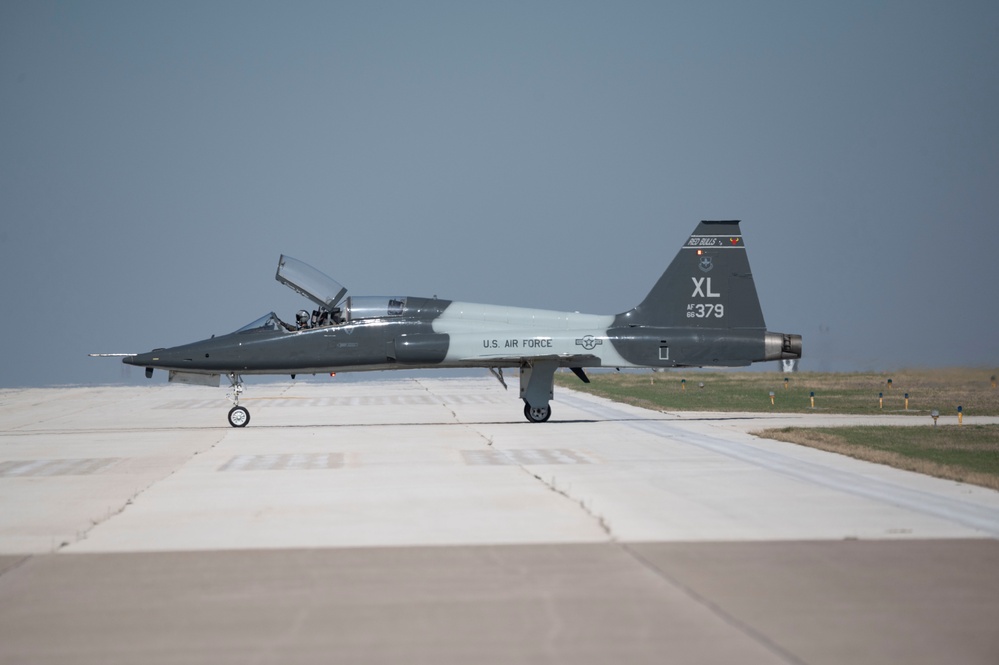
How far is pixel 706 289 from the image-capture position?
25172mm

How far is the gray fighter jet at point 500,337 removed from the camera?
24625mm

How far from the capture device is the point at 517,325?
25.2 metres

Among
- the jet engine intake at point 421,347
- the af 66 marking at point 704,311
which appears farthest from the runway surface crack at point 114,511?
the af 66 marking at point 704,311

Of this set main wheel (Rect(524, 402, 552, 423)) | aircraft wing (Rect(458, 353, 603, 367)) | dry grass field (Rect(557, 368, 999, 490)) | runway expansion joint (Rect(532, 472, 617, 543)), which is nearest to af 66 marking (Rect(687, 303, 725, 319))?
aircraft wing (Rect(458, 353, 603, 367))

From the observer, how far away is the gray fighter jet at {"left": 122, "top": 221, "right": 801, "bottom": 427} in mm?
24625

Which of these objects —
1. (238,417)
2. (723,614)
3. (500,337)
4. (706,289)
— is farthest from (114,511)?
(706,289)

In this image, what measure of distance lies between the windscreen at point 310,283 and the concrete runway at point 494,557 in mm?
6895

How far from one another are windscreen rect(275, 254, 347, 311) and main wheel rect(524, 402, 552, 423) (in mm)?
5062

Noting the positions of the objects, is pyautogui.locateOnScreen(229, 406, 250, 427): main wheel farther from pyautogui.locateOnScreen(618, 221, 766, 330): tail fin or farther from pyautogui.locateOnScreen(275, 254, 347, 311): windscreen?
pyautogui.locateOnScreen(618, 221, 766, 330): tail fin

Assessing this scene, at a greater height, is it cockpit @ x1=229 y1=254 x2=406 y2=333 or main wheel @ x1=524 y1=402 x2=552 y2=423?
cockpit @ x1=229 y1=254 x2=406 y2=333

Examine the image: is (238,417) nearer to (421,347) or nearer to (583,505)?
(421,347)

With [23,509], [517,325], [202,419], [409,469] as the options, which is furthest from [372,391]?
[23,509]

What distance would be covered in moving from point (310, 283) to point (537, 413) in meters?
6.05

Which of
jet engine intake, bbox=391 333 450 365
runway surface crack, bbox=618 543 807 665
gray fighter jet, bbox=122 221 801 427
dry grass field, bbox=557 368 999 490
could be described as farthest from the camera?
gray fighter jet, bbox=122 221 801 427
